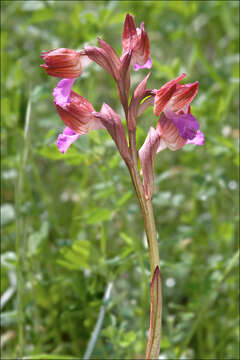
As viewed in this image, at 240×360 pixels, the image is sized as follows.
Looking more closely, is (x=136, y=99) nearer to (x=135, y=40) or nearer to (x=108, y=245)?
(x=135, y=40)

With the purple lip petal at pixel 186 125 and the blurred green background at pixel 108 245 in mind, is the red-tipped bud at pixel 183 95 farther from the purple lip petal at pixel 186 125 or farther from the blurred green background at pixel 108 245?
the blurred green background at pixel 108 245

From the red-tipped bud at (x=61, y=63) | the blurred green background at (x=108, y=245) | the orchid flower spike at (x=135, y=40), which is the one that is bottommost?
the blurred green background at (x=108, y=245)

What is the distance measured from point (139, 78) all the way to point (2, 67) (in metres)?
1.04

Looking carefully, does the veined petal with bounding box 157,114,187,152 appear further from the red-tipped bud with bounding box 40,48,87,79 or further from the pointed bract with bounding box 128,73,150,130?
the red-tipped bud with bounding box 40,48,87,79

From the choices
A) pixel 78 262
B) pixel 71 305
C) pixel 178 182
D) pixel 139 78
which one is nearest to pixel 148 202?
pixel 78 262

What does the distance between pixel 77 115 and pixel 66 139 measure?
0.16ft

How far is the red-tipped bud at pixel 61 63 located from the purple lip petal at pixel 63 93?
0.01 meters

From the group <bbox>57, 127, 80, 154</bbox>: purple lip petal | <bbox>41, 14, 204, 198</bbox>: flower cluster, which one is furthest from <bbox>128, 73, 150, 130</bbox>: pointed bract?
<bbox>57, 127, 80, 154</bbox>: purple lip petal

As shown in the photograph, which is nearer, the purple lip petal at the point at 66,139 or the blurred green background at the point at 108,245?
the purple lip petal at the point at 66,139

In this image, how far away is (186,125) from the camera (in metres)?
0.79

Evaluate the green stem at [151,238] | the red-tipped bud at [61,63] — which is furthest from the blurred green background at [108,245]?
the red-tipped bud at [61,63]

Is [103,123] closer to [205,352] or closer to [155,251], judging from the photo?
[155,251]

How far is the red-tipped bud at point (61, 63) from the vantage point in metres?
0.79

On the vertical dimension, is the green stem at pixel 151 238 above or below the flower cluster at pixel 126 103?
below
